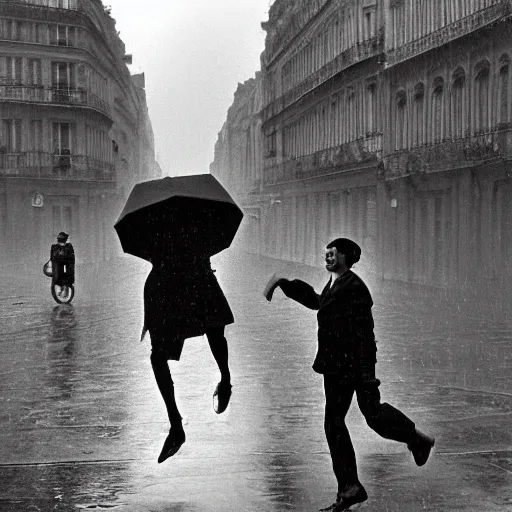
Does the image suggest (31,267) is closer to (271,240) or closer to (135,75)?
(271,240)

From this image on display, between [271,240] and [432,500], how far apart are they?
60.9 m

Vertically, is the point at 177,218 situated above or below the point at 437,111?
below

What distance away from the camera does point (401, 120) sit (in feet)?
125

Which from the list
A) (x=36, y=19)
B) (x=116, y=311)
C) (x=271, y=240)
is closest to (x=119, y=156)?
(x=271, y=240)

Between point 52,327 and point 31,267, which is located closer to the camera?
point 52,327

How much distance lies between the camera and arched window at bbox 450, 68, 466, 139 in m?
32.6

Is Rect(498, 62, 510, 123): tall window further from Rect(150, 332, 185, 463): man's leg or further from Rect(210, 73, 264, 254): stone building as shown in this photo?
Rect(210, 73, 264, 254): stone building

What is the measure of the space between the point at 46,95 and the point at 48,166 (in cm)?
331

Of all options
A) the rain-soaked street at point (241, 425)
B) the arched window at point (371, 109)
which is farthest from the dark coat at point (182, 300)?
the arched window at point (371, 109)

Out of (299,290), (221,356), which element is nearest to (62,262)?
(221,356)

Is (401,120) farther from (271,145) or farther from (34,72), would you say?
(271,145)

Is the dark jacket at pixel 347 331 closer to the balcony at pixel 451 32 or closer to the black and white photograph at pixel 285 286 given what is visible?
the black and white photograph at pixel 285 286

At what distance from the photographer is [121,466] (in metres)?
8.12

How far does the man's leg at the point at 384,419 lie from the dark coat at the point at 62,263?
59.5ft
